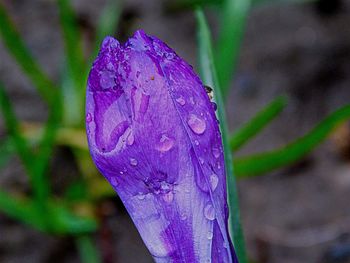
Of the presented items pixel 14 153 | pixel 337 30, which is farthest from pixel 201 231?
pixel 337 30

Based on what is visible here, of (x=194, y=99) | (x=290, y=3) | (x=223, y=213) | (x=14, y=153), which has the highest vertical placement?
(x=290, y=3)

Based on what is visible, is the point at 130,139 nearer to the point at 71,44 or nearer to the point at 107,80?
the point at 107,80

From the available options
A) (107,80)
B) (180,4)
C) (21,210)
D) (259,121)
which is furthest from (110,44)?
(180,4)

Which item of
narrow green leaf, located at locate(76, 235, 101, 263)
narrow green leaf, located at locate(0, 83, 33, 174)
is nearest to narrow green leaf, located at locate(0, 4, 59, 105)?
narrow green leaf, located at locate(0, 83, 33, 174)

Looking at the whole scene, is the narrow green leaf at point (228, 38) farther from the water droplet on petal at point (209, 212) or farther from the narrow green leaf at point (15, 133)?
the water droplet on petal at point (209, 212)

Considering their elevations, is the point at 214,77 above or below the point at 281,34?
below

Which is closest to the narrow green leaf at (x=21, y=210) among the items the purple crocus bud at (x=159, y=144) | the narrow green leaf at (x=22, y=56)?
the narrow green leaf at (x=22, y=56)

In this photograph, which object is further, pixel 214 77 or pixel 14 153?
pixel 14 153

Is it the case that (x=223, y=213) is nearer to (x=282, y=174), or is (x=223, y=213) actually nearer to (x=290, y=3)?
(x=282, y=174)
